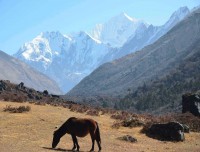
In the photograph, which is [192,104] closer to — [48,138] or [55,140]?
[48,138]

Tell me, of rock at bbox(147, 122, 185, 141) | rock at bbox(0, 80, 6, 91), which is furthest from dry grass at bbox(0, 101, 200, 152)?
rock at bbox(0, 80, 6, 91)

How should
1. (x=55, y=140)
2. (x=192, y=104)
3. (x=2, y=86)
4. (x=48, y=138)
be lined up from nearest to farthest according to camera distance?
1. (x=55, y=140)
2. (x=48, y=138)
3. (x=192, y=104)
4. (x=2, y=86)

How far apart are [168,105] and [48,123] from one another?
155 metres

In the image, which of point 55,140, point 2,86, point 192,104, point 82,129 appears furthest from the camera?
point 2,86

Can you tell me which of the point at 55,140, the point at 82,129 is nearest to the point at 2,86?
the point at 55,140

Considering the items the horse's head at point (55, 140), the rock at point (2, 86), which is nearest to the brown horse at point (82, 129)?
the horse's head at point (55, 140)

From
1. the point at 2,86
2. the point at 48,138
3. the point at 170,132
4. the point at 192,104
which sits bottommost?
the point at 48,138

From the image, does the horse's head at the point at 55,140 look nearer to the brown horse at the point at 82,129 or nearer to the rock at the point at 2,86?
the brown horse at the point at 82,129

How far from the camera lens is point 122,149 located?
28.4m

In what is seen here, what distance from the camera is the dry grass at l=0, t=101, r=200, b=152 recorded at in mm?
26375

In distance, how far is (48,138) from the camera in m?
29.6

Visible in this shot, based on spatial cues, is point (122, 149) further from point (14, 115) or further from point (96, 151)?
point (14, 115)

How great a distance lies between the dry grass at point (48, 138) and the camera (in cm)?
2638

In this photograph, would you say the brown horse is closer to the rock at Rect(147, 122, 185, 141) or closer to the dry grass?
the dry grass
